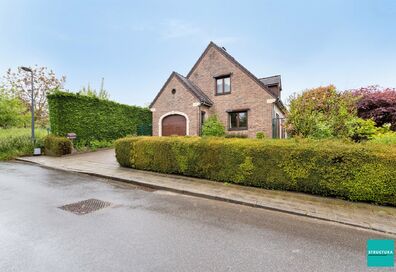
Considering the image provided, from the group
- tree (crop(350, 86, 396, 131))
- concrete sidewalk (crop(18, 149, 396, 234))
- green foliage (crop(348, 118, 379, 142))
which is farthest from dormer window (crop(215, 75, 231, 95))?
concrete sidewalk (crop(18, 149, 396, 234))

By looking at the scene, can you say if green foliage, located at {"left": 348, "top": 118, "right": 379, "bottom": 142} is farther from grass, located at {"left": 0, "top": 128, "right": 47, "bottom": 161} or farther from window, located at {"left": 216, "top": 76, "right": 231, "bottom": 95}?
grass, located at {"left": 0, "top": 128, "right": 47, "bottom": 161}

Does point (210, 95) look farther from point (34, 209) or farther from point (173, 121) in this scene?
point (34, 209)

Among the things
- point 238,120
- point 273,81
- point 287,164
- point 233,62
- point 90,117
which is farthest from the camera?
point 273,81

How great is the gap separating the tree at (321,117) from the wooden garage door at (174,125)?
9163mm

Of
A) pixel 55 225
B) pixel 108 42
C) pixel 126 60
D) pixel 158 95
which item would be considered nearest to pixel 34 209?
pixel 55 225

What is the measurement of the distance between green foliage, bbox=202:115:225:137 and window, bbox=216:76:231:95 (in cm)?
256

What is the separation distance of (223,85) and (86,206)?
14528 mm

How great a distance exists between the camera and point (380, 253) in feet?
10.6

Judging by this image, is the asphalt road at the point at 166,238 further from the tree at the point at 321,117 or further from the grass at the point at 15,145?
the grass at the point at 15,145

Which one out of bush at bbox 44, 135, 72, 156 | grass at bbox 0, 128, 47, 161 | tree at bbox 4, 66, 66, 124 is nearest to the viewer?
bush at bbox 44, 135, 72, 156

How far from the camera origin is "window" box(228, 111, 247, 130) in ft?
52.6

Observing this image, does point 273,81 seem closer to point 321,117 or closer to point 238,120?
point 238,120

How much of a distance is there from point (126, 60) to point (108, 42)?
264 centimetres

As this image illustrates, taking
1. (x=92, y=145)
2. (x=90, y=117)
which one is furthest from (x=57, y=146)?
(x=90, y=117)
